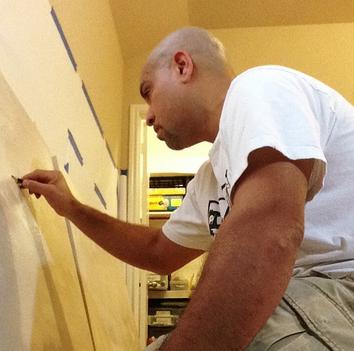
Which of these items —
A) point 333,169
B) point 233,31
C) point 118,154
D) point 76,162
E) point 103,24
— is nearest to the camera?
point 333,169

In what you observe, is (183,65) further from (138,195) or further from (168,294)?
(168,294)

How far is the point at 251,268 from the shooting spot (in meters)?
0.48

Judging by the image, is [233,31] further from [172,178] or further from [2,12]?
[2,12]

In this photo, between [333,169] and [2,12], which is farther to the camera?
[2,12]

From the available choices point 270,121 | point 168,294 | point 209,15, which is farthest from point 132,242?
point 168,294

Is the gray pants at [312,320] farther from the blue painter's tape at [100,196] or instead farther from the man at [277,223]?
the blue painter's tape at [100,196]

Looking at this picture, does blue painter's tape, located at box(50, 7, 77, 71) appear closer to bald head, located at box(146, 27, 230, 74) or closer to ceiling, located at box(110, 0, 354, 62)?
bald head, located at box(146, 27, 230, 74)

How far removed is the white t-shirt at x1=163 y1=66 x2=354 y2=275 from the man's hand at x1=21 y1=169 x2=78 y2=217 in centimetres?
31

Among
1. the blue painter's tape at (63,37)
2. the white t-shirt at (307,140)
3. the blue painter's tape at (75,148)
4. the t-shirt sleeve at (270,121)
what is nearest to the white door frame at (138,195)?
the blue painter's tape at (75,148)

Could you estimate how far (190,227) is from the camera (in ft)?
4.01

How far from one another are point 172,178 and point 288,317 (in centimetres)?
294

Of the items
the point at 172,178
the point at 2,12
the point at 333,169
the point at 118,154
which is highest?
the point at 2,12

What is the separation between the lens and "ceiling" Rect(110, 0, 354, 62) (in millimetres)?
2461

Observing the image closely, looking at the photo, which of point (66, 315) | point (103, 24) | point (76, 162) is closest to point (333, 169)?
point (66, 315)
